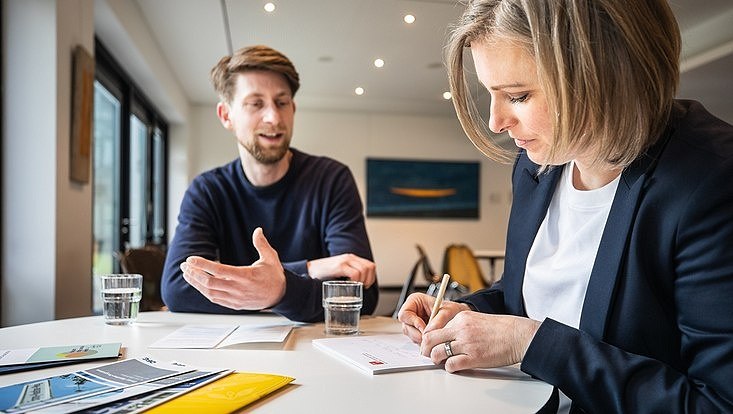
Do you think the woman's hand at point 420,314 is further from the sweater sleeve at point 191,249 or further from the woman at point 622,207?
the sweater sleeve at point 191,249

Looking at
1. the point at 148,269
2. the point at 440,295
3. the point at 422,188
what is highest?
the point at 422,188

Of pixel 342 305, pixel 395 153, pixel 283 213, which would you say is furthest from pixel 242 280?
pixel 395 153

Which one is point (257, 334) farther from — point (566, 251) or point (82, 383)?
point (566, 251)

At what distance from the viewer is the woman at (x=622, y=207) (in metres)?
0.80

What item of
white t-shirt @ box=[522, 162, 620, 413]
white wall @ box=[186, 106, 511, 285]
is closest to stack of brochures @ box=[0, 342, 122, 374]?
white t-shirt @ box=[522, 162, 620, 413]

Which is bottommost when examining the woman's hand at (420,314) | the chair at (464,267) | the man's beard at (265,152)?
the chair at (464,267)

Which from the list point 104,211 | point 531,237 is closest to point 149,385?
point 531,237

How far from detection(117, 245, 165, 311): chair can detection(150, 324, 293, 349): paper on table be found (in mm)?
1657

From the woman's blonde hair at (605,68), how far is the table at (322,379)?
0.37 meters

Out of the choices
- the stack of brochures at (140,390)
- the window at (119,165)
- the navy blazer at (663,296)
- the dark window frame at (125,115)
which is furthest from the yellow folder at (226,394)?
the dark window frame at (125,115)

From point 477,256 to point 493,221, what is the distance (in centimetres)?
315

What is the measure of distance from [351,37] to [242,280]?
4238mm

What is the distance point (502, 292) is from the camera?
1340 mm

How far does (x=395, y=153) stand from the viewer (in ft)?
29.1
